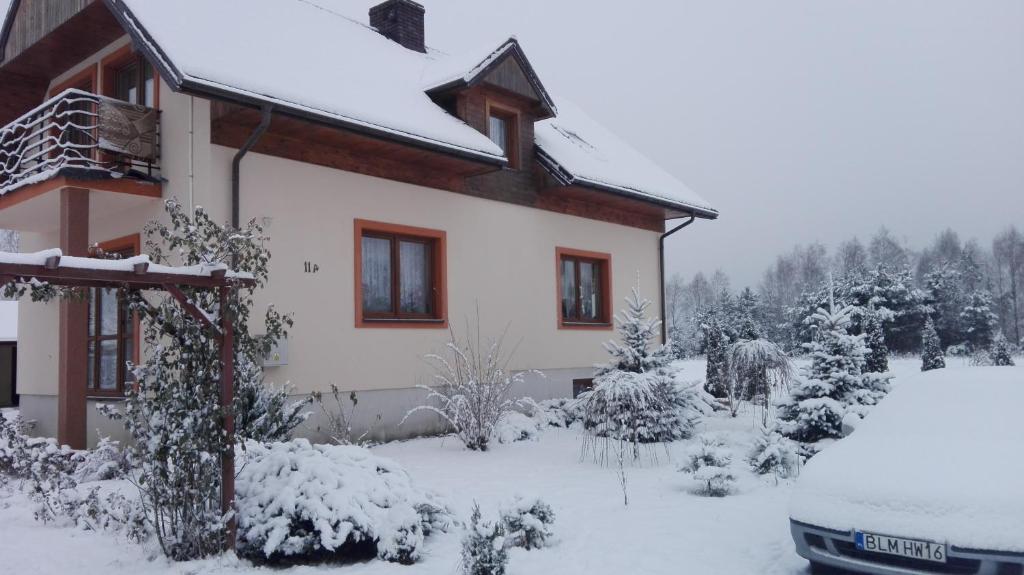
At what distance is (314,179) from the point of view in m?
10.5

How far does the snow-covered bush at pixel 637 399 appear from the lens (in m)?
9.79

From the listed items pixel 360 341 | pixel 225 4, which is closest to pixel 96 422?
pixel 360 341

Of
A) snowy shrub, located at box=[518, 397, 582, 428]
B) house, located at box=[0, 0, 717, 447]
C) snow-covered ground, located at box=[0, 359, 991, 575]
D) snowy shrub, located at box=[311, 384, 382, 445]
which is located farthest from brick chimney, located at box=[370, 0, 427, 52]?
snow-covered ground, located at box=[0, 359, 991, 575]

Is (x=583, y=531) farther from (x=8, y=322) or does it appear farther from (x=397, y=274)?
(x=8, y=322)

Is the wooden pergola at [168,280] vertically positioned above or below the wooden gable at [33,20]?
below

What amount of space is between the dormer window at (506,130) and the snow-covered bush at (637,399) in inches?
154

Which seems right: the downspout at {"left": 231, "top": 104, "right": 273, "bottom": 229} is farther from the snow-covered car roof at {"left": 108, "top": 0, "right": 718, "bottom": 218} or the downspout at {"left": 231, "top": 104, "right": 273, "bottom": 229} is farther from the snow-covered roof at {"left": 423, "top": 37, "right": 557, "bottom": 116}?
the snow-covered roof at {"left": 423, "top": 37, "right": 557, "bottom": 116}

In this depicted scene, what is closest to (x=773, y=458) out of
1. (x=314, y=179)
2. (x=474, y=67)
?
(x=314, y=179)

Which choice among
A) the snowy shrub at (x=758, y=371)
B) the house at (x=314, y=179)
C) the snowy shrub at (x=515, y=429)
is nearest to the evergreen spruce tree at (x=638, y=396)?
the snowy shrub at (x=515, y=429)

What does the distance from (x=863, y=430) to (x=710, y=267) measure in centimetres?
7683

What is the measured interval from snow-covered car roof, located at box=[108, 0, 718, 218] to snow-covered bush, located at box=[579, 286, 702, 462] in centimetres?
345

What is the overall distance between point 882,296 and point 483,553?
128 feet

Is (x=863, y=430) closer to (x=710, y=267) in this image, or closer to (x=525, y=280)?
(x=525, y=280)

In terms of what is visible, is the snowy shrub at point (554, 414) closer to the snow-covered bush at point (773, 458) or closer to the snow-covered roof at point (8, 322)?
the snow-covered bush at point (773, 458)
